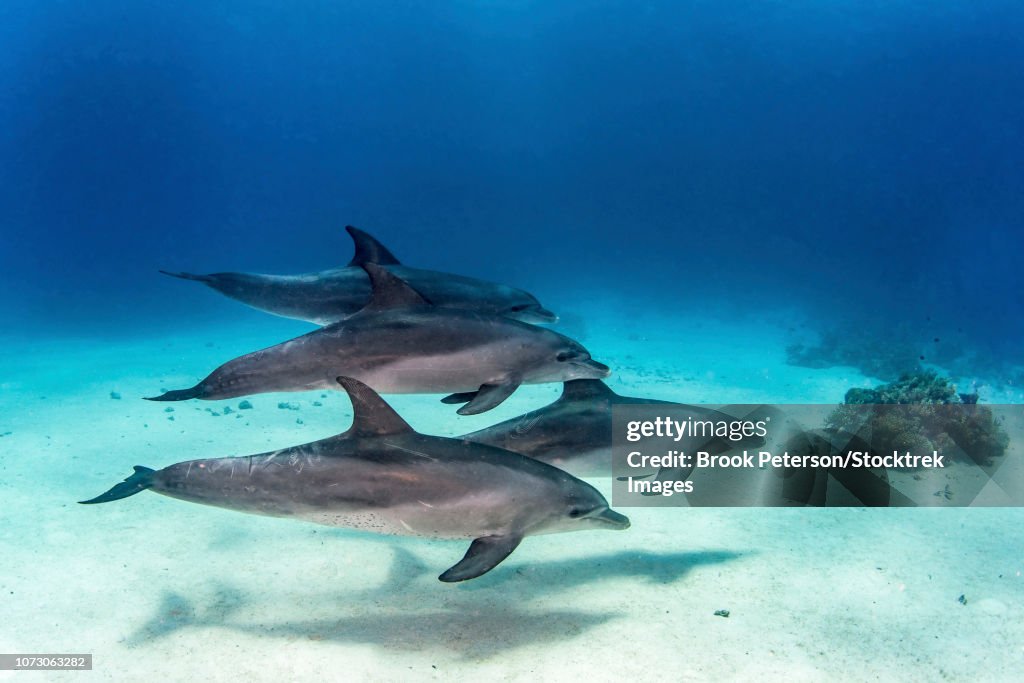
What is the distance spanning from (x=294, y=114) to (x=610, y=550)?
115507mm

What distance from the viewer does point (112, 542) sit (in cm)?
568

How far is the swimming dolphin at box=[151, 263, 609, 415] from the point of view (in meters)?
4.45

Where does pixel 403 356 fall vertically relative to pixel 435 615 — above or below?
above

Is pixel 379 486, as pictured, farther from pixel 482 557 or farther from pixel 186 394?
pixel 186 394

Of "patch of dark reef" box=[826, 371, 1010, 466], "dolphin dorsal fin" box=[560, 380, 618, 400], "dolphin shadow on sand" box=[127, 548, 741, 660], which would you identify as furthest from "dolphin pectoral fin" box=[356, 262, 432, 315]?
"patch of dark reef" box=[826, 371, 1010, 466]

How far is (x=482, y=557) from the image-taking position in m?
3.92

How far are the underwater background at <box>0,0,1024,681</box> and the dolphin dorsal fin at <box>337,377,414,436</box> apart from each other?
5.18 feet

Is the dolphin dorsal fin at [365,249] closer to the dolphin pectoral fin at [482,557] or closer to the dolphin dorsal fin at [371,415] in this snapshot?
the dolphin dorsal fin at [371,415]

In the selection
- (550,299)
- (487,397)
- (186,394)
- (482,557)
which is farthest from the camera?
(550,299)

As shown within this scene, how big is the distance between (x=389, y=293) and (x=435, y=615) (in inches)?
104

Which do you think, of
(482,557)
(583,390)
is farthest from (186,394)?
(583,390)

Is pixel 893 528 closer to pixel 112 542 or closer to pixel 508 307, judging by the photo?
pixel 508 307

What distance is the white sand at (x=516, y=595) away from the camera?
3959mm

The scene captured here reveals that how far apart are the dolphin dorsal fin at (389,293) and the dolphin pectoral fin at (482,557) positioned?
1998 mm
